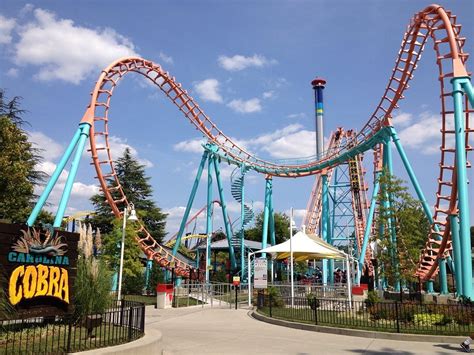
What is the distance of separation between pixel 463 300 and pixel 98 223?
142 ft

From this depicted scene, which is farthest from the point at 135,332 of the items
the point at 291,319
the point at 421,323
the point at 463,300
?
the point at 463,300

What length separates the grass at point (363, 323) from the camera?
12965 millimetres

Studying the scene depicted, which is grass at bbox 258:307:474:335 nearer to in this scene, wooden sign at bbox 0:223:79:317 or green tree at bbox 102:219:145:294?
wooden sign at bbox 0:223:79:317

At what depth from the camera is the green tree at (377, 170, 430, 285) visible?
23.8 metres

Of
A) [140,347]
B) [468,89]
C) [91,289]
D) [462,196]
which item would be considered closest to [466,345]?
[140,347]

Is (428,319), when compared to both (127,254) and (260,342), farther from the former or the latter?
(127,254)

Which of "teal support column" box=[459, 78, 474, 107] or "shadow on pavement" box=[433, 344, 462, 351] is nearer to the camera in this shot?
"shadow on pavement" box=[433, 344, 462, 351]

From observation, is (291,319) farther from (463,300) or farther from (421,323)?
(463,300)

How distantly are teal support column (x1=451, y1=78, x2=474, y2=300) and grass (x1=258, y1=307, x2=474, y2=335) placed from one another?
16.2 feet

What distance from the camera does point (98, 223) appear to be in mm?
52344

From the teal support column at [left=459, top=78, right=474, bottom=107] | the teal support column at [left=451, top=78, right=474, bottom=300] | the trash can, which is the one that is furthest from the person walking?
the trash can

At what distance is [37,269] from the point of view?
35.0 ft

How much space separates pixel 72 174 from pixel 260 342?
15.7 meters

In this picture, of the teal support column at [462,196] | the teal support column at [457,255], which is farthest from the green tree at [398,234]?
the teal support column at [462,196]
